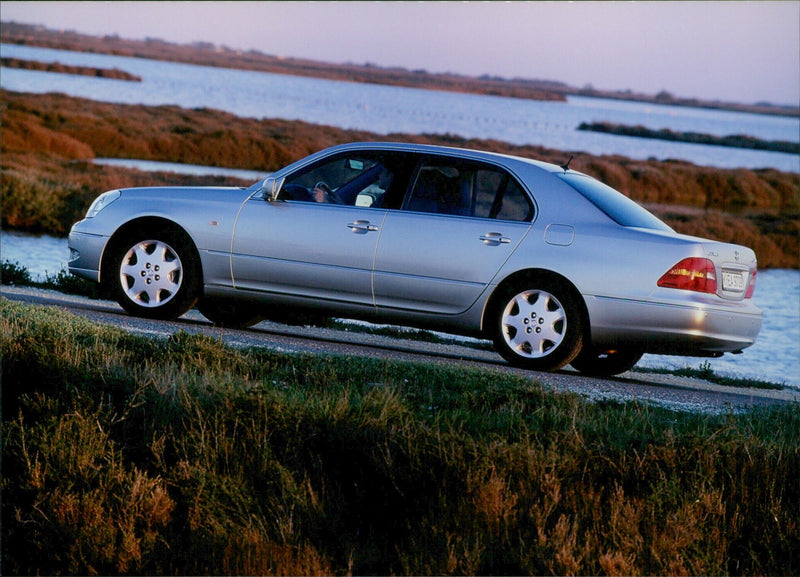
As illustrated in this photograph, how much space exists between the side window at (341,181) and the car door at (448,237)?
0.34 meters

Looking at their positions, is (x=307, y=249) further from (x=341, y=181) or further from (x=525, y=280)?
(x=525, y=280)

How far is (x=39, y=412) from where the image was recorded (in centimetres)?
816

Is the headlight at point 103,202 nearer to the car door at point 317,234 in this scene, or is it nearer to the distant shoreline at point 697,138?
the car door at point 317,234

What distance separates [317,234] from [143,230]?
173 centimetres

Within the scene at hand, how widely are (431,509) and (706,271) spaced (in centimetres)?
327

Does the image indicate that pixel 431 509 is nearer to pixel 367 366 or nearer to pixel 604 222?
pixel 367 366

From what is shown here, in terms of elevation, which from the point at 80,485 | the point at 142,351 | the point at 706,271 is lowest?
the point at 80,485

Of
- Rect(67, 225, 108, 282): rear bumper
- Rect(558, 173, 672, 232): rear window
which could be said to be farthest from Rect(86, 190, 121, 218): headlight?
Rect(558, 173, 672, 232): rear window

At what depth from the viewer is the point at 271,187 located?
9867mm

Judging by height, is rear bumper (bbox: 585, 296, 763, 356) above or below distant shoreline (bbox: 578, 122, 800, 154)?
below

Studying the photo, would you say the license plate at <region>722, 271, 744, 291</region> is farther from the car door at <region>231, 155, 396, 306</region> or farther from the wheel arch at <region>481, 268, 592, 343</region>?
the car door at <region>231, 155, 396, 306</region>

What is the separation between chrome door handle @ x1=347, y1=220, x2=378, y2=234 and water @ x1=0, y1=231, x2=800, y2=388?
6163 millimetres

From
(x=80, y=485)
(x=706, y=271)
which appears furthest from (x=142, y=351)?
(x=706, y=271)

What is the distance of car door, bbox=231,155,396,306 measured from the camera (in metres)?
9.67
